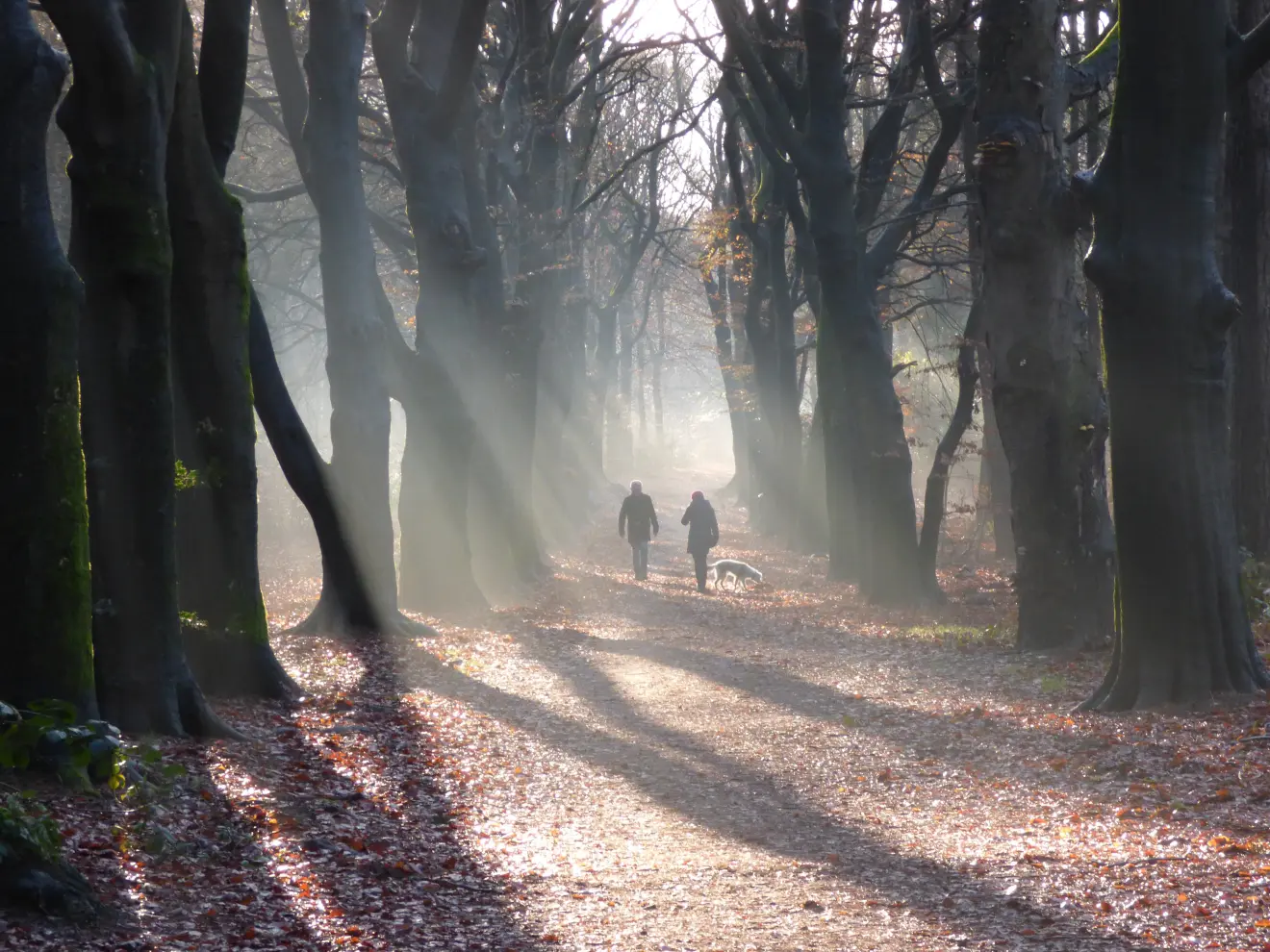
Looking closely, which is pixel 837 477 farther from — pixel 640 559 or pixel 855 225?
pixel 855 225

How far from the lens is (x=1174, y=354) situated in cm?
900

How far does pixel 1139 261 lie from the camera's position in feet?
29.5

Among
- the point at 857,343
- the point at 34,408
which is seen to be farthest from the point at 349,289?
the point at 34,408

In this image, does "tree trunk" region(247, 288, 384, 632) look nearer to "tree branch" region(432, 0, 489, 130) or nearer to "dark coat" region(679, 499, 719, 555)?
"tree branch" region(432, 0, 489, 130)

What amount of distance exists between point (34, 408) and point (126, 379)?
53.3 inches

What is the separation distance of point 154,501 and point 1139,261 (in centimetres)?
656

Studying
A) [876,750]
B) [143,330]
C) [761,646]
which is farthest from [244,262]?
[761,646]

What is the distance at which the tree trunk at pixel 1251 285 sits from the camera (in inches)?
564

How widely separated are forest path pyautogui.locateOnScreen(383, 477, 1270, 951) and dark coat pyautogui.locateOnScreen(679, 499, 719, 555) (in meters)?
7.47

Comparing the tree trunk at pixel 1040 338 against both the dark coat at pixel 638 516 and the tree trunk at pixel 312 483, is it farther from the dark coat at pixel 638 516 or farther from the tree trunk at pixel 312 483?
the dark coat at pixel 638 516

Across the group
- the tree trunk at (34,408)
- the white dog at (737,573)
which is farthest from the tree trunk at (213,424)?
the white dog at (737,573)

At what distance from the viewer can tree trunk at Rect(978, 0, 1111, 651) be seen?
11.8 meters

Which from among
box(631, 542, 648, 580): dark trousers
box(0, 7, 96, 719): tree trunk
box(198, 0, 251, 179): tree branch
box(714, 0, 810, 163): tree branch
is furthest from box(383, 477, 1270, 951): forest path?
box(631, 542, 648, 580): dark trousers

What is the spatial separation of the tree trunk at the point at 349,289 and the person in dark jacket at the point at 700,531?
831cm
